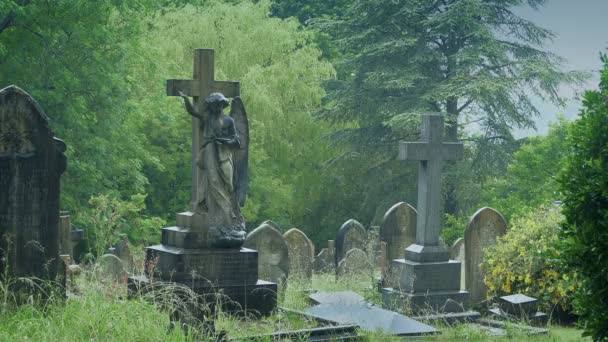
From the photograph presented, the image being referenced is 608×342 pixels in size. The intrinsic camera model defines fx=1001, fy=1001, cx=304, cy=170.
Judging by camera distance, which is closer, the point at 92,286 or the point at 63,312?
the point at 63,312

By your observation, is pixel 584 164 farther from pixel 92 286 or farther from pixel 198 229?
pixel 198 229

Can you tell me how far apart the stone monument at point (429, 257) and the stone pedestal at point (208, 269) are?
2492 millimetres

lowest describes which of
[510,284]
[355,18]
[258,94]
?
[510,284]

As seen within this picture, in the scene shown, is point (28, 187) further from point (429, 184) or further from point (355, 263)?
point (355, 263)

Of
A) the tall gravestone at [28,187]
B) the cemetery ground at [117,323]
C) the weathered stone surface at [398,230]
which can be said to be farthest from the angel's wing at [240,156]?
the weathered stone surface at [398,230]

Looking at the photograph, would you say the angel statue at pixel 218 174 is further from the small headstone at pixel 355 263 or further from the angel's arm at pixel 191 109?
the small headstone at pixel 355 263

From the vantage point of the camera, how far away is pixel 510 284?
47.3ft

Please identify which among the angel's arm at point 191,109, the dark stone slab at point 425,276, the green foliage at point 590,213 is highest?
the angel's arm at point 191,109

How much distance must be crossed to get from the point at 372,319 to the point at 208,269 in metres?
2.21

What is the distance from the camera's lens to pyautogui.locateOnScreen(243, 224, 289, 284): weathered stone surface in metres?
15.8

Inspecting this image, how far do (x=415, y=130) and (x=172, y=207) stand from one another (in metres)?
8.40

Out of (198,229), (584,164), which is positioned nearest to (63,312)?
(198,229)

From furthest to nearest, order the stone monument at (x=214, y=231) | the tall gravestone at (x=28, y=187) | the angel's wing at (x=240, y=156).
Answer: the angel's wing at (x=240, y=156)
the stone monument at (x=214, y=231)
the tall gravestone at (x=28, y=187)

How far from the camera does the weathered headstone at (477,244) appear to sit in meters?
15.5
